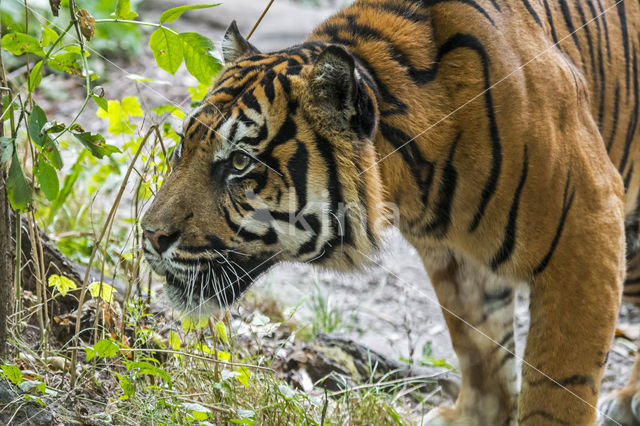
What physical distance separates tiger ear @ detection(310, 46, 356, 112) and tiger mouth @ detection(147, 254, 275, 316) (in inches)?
23.6

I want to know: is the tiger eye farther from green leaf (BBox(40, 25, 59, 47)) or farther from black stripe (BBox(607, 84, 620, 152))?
black stripe (BBox(607, 84, 620, 152))

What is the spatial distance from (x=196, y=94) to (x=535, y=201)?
4.58ft

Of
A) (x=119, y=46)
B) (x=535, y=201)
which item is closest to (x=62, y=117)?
(x=119, y=46)

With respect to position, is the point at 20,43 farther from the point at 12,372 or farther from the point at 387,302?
the point at 387,302

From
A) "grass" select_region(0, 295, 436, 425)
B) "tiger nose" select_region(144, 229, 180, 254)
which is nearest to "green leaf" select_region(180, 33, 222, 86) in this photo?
"tiger nose" select_region(144, 229, 180, 254)

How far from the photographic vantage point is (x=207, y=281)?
244 centimetres

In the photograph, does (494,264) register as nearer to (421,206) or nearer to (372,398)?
(421,206)

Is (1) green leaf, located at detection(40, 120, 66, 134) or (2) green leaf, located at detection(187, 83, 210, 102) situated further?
(2) green leaf, located at detection(187, 83, 210, 102)

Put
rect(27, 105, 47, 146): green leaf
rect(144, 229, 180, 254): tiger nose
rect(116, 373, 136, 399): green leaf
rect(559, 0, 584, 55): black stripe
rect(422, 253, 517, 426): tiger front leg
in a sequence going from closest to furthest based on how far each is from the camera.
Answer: rect(27, 105, 47, 146): green leaf
rect(116, 373, 136, 399): green leaf
rect(144, 229, 180, 254): tiger nose
rect(559, 0, 584, 55): black stripe
rect(422, 253, 517, 426): tiger front leg

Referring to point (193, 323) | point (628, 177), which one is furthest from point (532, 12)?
point (193, 323)

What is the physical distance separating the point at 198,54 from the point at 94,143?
1.64 ft

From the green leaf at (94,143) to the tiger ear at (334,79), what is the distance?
68 cm

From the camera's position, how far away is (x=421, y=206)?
8.55 feet

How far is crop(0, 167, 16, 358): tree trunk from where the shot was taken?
2.23 metres
